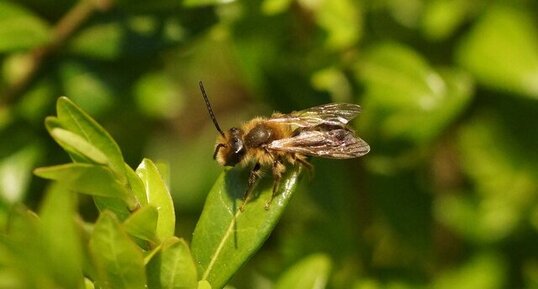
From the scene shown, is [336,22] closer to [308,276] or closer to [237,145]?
[237,145]

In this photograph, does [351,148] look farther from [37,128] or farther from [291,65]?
[37,128]

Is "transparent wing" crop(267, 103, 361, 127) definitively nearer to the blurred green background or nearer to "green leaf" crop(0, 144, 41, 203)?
the blurred green background

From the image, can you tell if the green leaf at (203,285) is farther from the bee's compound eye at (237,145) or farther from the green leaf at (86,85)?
the green leaf at (86,85)

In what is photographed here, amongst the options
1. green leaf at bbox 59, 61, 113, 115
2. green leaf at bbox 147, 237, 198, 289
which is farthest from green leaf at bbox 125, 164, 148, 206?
green leaf at bbox 59, 61, 113, 115

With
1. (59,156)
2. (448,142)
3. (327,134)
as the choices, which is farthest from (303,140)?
(448,142)

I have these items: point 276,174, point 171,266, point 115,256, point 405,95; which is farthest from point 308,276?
point 405,95
